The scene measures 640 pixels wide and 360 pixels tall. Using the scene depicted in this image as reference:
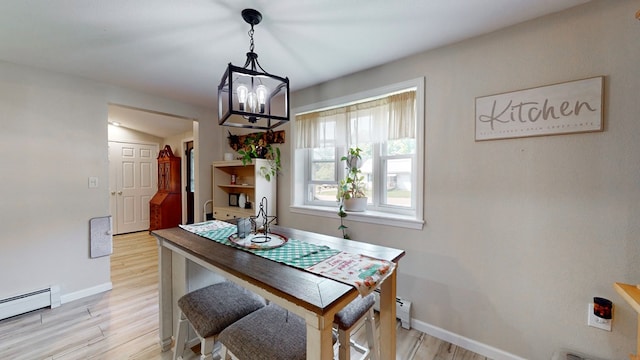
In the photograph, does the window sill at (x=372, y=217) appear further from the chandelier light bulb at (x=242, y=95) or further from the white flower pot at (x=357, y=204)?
the chandelier light bulb at (x=242, y=95)

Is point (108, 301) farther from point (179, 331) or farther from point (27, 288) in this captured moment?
point (179, 331)

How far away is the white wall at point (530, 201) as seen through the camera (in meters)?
1.36

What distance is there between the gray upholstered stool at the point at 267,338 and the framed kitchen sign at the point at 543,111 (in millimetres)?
1723

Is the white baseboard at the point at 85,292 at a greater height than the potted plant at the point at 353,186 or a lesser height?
lesser

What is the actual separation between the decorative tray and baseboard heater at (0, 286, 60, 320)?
2.23 meters

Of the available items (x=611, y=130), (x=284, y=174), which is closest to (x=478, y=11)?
(x=611, y=130)

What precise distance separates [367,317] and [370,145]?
1.60m

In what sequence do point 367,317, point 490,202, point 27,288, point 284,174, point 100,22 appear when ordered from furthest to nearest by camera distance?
1. point 284,174
2. point 27,288
3. point 490,202
4. point 100,22
5. point 367,317

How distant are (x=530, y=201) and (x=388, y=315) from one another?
3.93 feet

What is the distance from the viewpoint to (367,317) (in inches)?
57.0

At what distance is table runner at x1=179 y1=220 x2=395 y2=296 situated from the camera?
105 centimetres

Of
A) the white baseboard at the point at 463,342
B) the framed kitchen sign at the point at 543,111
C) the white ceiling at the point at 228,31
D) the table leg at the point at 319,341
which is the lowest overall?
the white baseboard at the point at 463,342

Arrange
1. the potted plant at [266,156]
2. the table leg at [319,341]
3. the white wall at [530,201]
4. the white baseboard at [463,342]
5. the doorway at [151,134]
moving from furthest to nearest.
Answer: the doorway at [151,134], the potted plant at [266,156], the white baseboard at [463,342], the white wall at [530,201], the table leg at [319,341]

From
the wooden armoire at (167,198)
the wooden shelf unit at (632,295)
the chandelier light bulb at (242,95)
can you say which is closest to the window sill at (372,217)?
the wooden shelf unit at (632,295)
